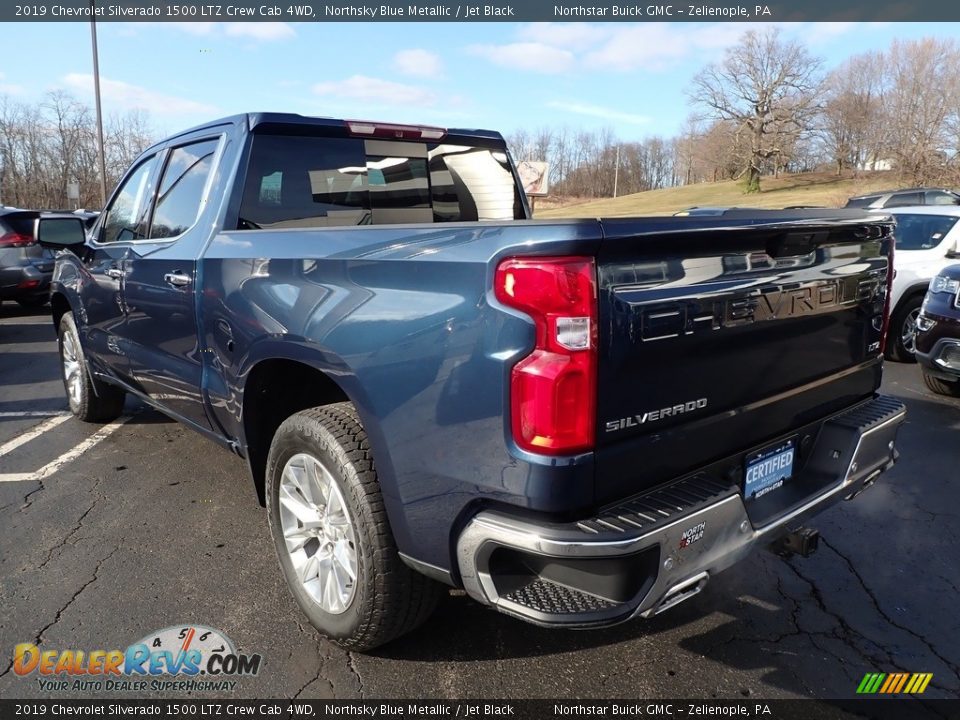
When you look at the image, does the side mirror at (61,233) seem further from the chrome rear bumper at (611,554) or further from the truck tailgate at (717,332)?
the truck tailgate at (717,332)

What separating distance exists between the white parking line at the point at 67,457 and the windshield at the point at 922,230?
8.22m

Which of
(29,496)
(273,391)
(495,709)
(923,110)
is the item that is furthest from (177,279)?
(923,110)

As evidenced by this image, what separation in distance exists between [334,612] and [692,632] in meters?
1.40

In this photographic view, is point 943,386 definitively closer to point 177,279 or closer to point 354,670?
point 354,670

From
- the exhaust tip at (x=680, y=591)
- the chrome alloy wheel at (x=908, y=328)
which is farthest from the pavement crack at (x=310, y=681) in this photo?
the chrome alloy wheel at (x=908, y=328)

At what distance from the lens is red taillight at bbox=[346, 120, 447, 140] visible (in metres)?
3.63

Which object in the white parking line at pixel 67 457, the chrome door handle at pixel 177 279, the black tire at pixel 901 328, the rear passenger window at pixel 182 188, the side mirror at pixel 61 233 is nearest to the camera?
the chrome door handle at pixel 177 279

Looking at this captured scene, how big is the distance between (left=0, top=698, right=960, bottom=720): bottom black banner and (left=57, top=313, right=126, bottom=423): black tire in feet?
10.9

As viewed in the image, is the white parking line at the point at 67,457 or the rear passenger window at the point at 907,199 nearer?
the white parking line at the point at 67,457

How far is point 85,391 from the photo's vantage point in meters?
5.30

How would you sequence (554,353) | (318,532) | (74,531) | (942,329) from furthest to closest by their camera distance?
(942,329) < (74,531) < (318,532) < (554,353)

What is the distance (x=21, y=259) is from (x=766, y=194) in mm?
57547

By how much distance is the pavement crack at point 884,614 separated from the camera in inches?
101

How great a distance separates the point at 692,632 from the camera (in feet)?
9.00
